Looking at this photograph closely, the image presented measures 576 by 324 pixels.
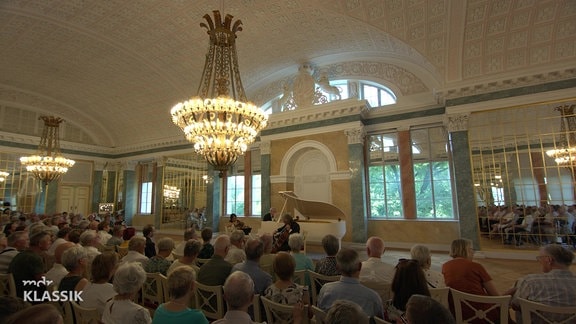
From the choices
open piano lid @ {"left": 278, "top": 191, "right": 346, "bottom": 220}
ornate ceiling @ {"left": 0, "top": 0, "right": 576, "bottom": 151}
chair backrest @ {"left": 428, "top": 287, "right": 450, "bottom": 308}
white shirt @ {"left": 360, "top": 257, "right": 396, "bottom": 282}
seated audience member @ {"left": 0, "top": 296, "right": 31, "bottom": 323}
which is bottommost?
chair backrest @ {"left": 428, "top": 287, "right": 450, "bottom": 308}

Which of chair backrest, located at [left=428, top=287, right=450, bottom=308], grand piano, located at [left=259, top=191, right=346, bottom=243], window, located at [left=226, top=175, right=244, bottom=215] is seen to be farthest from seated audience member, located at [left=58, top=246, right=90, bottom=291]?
window, located at [left=226, top=175, right=244, bottom=215]

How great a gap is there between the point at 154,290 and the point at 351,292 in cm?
218

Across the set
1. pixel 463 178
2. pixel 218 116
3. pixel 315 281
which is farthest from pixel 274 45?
pixel 315 281

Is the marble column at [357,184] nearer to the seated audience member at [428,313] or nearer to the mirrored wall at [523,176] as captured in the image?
the mirrored wall at [523,176]

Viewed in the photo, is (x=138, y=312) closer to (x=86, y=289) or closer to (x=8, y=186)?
(x=86, y=289)

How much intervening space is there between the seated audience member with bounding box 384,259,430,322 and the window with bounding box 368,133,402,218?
757 cm

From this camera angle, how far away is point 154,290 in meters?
3.06

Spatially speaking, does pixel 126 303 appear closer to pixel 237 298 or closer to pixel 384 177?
pixel 237 298

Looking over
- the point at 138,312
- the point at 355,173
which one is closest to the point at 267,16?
the point at 355,173

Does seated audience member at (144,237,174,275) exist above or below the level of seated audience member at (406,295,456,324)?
below

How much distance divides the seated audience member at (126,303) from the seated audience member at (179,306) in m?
0.16

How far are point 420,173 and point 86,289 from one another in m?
8.75

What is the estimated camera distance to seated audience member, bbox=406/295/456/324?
44.9 inches

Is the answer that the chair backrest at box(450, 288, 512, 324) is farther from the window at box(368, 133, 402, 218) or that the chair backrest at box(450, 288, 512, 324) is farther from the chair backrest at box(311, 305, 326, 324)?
the window at box(368, 133, 402, 218)
